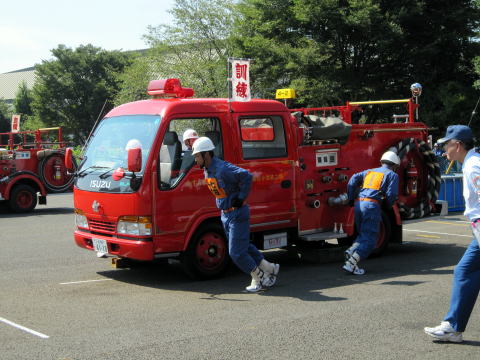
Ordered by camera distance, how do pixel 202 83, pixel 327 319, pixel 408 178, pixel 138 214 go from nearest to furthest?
pixel 327 319 < pixel 138 214 < pixel 408 178 < pixel 202 83

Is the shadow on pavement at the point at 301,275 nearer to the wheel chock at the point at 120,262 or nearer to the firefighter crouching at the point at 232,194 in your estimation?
the wheel chock at the point at 120,262

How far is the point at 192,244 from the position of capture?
26.6 ft

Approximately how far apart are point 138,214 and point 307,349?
123 inches

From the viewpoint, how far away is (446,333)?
5492 millimetres

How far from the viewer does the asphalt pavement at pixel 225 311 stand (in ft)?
17.7

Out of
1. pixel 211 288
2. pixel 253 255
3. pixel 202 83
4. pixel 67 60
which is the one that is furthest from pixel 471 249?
pixel 67 60

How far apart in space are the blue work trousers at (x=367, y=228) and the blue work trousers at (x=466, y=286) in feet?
10.5

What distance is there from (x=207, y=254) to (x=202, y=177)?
103 centimetres

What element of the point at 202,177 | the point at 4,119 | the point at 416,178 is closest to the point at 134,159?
the point at 202,177

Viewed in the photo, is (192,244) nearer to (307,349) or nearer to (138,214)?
(138,214)

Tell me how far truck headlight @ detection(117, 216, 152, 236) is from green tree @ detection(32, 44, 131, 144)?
49926 mm

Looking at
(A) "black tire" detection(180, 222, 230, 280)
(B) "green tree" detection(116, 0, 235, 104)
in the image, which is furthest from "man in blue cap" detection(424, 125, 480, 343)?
(B) "green tree" detection(116, 0, 235, 104)

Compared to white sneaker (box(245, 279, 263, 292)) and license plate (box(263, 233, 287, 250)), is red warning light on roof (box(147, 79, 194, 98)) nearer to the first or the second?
license plate (box(263, 233, 287, 250))

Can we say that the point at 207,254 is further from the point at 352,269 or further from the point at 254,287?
the point at 352,269
